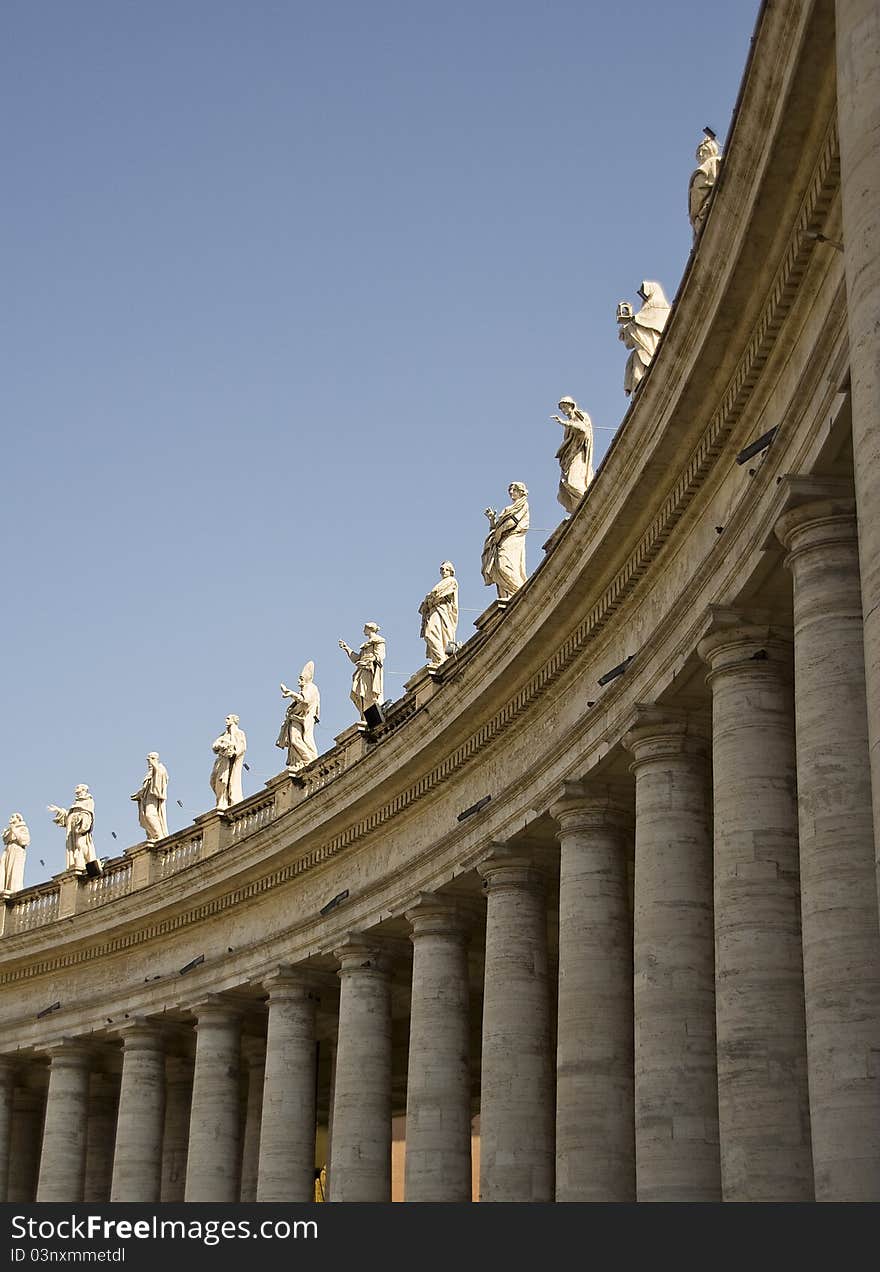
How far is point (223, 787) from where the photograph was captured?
6756cm

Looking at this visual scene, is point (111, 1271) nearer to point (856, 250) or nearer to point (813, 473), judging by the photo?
point (813, 473)

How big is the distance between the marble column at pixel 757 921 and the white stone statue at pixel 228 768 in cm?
3789

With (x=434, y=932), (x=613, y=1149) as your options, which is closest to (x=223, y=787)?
(x=434, y=932)

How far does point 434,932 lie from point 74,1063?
87.3ft

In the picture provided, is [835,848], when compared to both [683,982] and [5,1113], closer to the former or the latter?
[683,982]

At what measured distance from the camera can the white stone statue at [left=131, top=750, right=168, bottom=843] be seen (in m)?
71.6

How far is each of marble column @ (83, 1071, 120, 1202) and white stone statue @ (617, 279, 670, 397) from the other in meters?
44.7

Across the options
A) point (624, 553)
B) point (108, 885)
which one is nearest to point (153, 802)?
point (108, 885)

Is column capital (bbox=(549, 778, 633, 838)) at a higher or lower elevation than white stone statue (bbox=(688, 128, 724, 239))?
lower

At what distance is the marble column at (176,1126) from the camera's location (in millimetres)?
70062

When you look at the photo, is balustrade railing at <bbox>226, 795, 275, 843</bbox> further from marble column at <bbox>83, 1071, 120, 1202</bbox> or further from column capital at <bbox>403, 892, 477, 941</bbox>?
column capital at <bbox>403, 892, 477, 941</bbox>

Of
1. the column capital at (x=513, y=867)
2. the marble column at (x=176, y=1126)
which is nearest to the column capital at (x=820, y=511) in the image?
the column capital at (x=513, y=867)

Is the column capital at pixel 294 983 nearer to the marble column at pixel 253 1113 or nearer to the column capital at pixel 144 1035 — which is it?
the marble column at pixel 253 1113

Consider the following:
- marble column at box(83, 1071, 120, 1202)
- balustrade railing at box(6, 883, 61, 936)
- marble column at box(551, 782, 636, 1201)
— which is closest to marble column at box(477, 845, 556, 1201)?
marble column at box(551, 782, 636, 1201)
